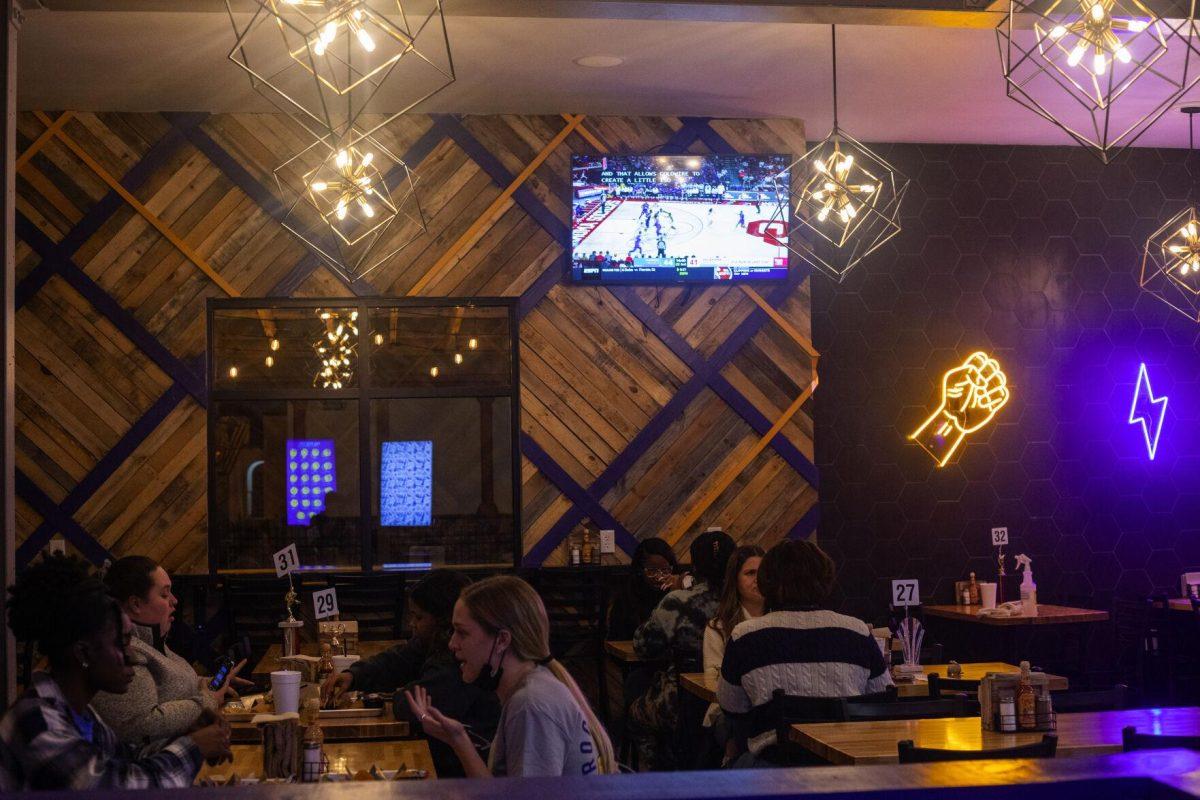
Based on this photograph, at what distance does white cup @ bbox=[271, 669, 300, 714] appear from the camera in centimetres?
414

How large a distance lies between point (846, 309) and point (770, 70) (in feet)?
6.47

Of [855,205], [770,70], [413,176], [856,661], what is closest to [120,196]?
[413,176]

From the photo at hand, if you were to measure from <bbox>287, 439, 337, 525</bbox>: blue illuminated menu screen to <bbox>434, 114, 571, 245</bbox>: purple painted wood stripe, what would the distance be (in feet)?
6.15

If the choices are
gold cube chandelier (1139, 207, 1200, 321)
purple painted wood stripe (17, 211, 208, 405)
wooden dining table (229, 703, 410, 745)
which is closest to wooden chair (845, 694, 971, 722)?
wooden dining table (229, 703, 410, 745)

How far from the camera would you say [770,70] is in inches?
287

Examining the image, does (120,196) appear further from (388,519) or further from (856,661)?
(856,661)

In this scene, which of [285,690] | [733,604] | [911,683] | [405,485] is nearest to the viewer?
[285,690]

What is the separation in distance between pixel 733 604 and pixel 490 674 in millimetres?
2240

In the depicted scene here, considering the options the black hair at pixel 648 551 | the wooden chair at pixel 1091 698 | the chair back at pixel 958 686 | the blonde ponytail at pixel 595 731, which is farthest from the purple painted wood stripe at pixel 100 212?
the wooden chair at pixel 1091 698

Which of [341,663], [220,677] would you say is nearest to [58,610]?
[220,677]

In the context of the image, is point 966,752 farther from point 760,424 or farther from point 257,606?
point 760,424

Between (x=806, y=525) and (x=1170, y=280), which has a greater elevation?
(x=1170, y=280)

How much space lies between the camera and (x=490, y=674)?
10.2 feet

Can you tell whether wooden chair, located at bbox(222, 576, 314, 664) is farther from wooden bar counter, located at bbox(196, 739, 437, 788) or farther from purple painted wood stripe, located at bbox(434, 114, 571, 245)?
wooden bar counter, located at bbox(196, 739, 437, 788)
